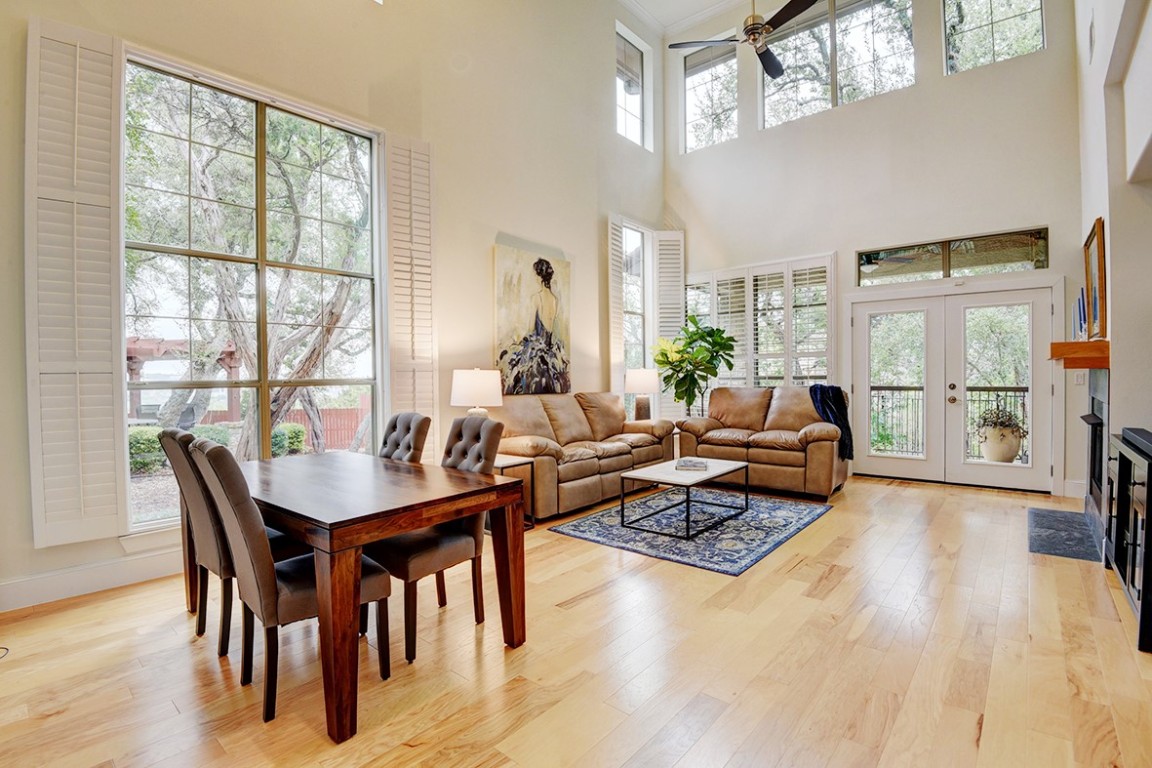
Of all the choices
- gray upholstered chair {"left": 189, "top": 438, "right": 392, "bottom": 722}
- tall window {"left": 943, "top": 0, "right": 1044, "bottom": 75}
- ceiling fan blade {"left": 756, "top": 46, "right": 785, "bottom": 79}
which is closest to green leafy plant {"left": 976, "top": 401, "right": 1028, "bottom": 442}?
tall window {"left": 943, "top": 0, "right": 1044, "bottom": 75}

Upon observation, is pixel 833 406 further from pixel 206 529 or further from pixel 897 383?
pixel 206 529

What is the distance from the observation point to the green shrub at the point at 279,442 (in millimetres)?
3758

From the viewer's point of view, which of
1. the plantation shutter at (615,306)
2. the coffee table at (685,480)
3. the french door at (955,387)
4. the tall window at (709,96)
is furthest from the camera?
the tall window at (709,96)

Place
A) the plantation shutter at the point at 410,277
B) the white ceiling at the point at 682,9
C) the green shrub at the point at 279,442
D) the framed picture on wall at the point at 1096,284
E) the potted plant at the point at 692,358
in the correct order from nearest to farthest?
1. the framed picture on wall at the point at 1096,284
2. the green shrub at the point at 279,442
3. the plantation shutter at the point at 410,277
4. the potted plant at the point at 692,358
5. the white ceiling at the point at 682,9

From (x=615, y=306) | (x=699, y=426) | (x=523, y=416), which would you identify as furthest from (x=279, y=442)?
(x=615, y=306)

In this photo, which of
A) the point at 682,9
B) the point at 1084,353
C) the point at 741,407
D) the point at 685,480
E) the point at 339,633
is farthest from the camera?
Answer: the point at 682,9

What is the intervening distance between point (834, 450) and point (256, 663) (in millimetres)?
4483

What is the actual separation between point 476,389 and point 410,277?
1.01m

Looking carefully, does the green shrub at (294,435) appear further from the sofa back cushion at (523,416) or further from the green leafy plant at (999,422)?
the green leafy plant at (999,422)

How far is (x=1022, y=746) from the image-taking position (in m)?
1.70

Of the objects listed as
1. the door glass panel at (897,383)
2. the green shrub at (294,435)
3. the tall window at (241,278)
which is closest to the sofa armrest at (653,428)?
the door glass panel at (897,383)

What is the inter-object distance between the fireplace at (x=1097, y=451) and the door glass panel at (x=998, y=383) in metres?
0.70

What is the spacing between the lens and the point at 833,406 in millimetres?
5375

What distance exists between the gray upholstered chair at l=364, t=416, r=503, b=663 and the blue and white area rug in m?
1.37
